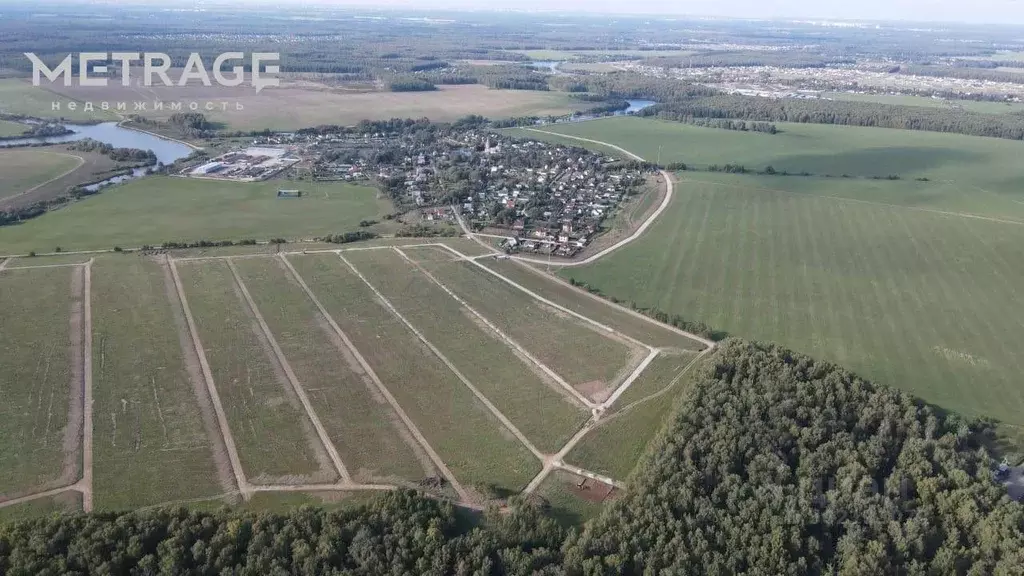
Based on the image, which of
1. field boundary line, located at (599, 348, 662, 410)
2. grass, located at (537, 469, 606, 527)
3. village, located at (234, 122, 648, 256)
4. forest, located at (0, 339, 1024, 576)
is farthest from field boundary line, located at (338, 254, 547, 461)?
village, located at (234, 122, 648, 256)

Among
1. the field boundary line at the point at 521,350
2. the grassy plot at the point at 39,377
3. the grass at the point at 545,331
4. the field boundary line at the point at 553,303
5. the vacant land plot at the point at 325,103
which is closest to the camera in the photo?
the grassy plot at the point at 39,377

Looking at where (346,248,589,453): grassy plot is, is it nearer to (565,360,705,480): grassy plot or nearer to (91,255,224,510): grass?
(565,360,705,480): grassy plot

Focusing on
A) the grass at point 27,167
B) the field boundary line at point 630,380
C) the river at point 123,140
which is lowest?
the field boundary line at point 630,380

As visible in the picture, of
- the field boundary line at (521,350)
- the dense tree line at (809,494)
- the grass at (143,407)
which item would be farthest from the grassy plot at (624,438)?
the grass at (143,407)

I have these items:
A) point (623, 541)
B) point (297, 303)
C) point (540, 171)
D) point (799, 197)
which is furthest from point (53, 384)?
point (799, 197)

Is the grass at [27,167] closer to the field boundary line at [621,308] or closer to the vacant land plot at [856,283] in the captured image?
the field boundary line at [621,308]

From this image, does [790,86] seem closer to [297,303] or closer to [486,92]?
[486,92]

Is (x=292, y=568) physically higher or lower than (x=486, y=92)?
lower
